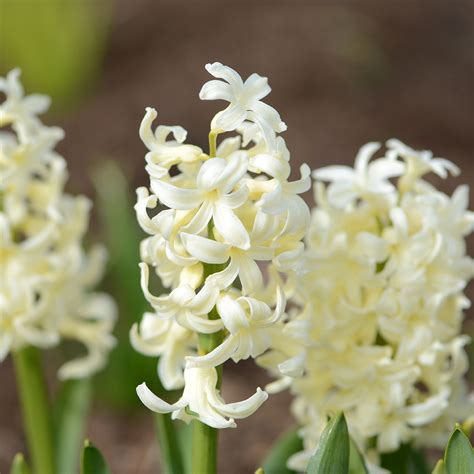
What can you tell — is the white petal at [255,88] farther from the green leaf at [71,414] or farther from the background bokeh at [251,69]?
the background bokeh at [251,69]

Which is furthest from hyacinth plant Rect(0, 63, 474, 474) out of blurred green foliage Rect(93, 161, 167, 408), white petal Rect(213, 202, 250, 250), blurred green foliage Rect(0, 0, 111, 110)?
blurred green foliage Rect(0, 0, 111, 110)

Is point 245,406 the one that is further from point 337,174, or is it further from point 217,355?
point 337,174

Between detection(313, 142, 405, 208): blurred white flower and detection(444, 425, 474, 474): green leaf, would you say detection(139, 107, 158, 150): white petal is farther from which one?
detection(444, 425, 474, 474): green leaf

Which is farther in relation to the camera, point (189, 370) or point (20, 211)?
point (20, 211)

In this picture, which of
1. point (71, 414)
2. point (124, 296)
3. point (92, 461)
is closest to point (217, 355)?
point (92, 461)

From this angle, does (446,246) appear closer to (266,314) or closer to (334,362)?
(334,362)

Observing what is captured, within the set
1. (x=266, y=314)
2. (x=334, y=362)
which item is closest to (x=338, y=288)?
(x=334, y=362)
